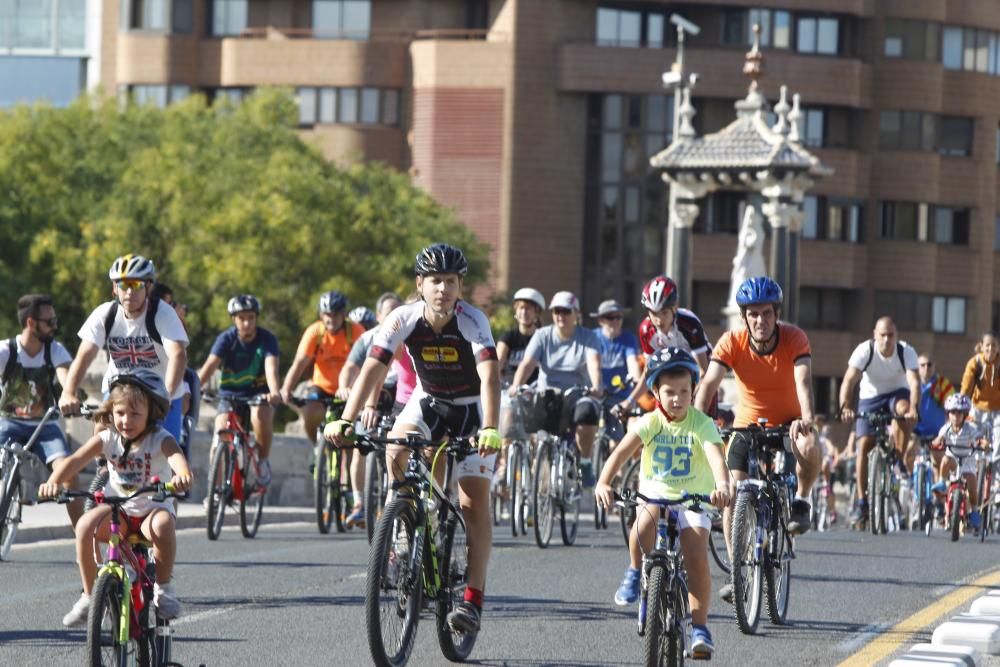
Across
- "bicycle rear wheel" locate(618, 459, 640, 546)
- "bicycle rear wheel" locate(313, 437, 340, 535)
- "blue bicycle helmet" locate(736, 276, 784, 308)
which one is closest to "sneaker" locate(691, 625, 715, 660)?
"blue bicycle helmet" locate(736, 276, 784, 308)

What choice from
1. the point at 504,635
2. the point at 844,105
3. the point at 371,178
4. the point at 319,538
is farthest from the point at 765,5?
the point at 504,635

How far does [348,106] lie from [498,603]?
65.1 meters

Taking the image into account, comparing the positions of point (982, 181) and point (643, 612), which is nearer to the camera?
point (643, 612)

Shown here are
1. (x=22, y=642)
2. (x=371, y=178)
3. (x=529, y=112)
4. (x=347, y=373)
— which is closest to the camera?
(x=22, y=642)

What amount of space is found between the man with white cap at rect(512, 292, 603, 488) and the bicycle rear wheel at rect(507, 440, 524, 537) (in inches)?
20.4

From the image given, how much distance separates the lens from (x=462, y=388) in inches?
423

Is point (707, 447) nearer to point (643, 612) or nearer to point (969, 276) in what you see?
point (643, 612)

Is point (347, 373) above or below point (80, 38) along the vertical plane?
below

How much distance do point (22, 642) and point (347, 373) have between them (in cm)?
674

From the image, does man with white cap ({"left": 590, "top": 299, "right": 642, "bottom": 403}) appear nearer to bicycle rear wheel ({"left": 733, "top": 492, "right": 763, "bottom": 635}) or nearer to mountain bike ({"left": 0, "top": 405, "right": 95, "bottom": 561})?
mountain bike ({"left": 0, "top": 405, "right": 95, "bottom": 561})

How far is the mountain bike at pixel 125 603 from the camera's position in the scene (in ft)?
27.2

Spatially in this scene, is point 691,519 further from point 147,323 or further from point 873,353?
point 873,353

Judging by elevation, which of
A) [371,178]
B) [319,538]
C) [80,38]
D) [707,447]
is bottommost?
[319,538]

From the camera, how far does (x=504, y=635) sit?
11.4 m
